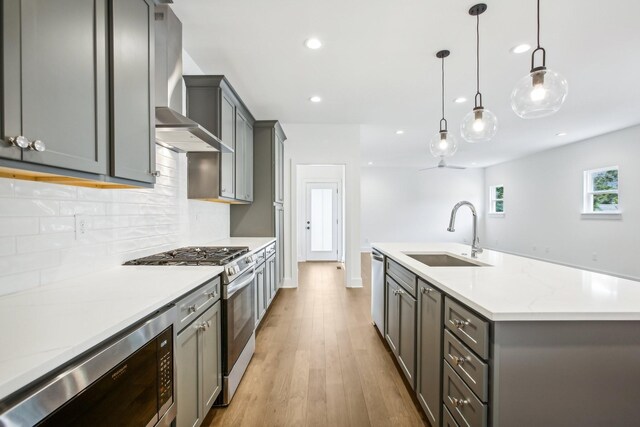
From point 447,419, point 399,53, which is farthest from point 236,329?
point 399,53

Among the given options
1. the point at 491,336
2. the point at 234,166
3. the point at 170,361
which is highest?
the point at 234,166

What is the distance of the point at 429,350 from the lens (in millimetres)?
1632

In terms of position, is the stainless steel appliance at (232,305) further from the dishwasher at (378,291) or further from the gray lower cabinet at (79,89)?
the dishwasher at (378,291)

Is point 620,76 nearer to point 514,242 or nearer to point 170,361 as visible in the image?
point 170,361

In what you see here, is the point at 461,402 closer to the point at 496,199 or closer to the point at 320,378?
the point at 320,378

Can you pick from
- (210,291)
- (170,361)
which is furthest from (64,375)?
(210,291)

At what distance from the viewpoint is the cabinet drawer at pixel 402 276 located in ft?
6.27

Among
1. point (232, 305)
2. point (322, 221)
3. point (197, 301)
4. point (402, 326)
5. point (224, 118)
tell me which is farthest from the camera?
point (322, 221)

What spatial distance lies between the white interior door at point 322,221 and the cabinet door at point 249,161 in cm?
339

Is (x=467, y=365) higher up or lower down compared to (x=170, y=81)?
lower down

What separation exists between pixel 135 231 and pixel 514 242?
30.5 feet

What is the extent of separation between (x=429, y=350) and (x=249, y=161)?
3.03m

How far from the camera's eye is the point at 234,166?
3098 mm

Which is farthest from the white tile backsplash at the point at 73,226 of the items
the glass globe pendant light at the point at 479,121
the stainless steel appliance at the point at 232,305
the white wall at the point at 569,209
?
the white wall at the point at 569,209
